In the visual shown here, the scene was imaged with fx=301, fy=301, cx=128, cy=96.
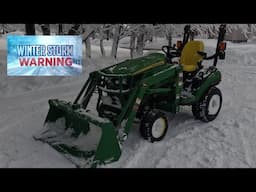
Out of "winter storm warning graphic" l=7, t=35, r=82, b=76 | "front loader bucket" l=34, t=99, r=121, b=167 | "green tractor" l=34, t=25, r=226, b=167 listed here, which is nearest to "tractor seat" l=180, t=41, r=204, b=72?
"green tractor" l=34, t=25, r=226, b=167

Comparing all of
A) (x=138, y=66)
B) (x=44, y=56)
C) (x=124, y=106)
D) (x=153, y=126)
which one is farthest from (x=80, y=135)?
(x=44, y=56)

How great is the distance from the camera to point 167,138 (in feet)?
14.5

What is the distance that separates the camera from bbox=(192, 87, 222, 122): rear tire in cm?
496

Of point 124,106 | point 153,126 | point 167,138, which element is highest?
point 124,106

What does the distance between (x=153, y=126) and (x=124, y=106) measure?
53 centimetres

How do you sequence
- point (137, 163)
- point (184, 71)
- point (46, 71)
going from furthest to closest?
point (46, 71) < point (184, 71) < point (137, 163)

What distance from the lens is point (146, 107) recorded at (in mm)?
4520

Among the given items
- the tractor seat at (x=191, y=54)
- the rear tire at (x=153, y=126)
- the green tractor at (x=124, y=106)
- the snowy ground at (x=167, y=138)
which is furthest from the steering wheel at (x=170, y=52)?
the rear tire at (x=153, y=126)

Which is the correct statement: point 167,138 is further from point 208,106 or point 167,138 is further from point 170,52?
point 170,52

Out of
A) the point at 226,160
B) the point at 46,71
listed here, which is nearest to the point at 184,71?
the point at 226,160

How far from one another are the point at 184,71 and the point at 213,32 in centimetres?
1099

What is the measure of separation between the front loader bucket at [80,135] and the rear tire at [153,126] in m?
0.62

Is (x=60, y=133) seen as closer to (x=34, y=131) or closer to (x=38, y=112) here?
(x=34, y=131)

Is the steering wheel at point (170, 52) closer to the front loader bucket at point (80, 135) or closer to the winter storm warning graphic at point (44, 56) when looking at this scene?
the front loader bucket at point (80, 135)
